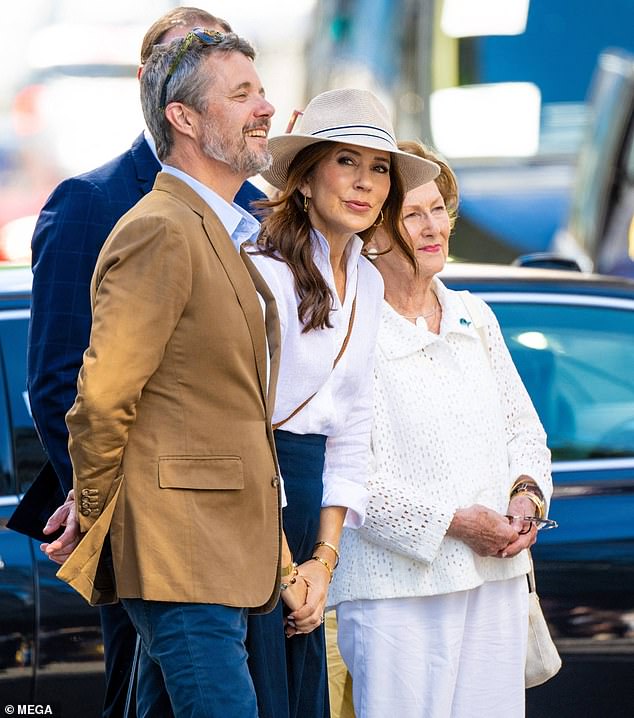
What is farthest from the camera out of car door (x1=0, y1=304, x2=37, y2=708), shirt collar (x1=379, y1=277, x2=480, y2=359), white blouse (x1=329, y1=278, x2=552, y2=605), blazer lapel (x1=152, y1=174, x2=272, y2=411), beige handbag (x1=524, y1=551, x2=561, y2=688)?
car door (x1=0, y1=304, x2=37, y2=708)

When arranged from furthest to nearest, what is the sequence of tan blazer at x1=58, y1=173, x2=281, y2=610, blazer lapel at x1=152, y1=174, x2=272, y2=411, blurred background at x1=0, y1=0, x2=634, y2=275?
blurred background at x1=0, y1=0, x2=634, y2=275 → blazer lapel at x1=152, y1=174, x2=272, y2=411 → tan blazer at x1=58, y1=173, x2=281, y2=610

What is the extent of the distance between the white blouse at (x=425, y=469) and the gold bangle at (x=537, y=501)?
4 cm

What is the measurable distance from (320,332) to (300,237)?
221mm

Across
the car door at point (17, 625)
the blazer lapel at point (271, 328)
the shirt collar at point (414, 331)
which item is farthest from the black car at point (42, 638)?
the blazer lapel at point (271, 328)

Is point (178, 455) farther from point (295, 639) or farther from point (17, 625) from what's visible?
point (17, 625)

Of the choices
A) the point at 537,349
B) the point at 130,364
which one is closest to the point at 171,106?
the point at 130,364

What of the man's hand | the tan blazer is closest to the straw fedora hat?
the tan blazer

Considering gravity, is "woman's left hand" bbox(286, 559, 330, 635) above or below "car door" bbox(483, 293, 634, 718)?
above

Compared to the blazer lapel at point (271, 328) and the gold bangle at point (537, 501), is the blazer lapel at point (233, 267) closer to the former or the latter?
the blazer lapel at point (271, 328)

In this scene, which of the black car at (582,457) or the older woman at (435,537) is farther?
the black car at (582,457)

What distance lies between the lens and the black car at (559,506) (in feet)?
11.6

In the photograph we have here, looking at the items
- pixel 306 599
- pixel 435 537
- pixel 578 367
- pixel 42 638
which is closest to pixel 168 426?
pixel 306 599

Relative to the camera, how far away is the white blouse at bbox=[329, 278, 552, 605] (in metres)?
3.12

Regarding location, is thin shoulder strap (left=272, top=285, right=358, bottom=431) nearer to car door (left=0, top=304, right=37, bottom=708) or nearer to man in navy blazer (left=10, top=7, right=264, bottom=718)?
man in navy blazer (left=10, top=7, right=264, bottom=718)
